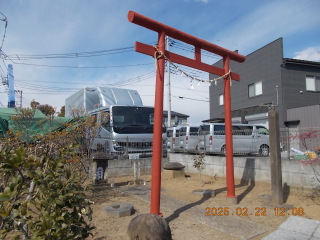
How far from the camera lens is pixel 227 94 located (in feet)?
21.7

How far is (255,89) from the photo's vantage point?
20.8 m

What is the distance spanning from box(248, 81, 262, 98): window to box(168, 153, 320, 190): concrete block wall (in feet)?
38.8

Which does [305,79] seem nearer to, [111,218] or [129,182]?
[129,182]

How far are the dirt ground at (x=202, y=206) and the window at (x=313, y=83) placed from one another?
1433 centimetres

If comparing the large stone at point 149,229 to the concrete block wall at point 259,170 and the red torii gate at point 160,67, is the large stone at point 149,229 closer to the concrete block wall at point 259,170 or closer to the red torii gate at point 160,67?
the red torii gate at point 160,67

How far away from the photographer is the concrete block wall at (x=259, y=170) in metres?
6.92

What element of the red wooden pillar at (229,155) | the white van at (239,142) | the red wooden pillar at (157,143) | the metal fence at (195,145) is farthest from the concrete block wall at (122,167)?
the red wooden pillar at (157,143)

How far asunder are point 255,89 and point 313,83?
4123 mm

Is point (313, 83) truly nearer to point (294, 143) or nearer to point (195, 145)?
point (195, 145)

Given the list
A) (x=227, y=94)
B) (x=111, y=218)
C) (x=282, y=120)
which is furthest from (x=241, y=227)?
(x=282, y=120)
